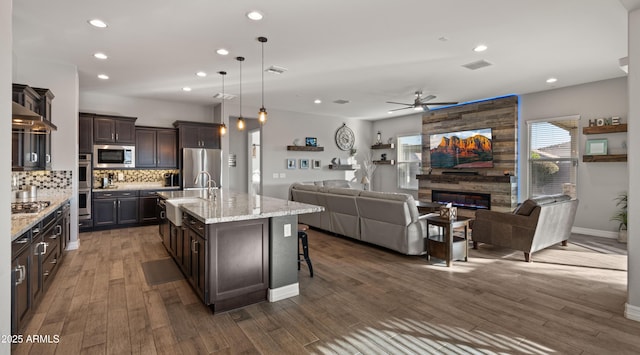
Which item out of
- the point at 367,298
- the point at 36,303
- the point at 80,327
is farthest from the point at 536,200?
the point at 36,303

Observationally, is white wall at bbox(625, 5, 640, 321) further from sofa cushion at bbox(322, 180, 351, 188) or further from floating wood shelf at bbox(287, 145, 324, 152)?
floating wood shelf at bbox(287, 145, 324, 152)

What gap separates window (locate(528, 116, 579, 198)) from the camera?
6199mm

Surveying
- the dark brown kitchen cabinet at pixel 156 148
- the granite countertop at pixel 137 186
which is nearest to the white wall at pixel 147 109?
the dark brown kitchen cabinet at pixel 156 148

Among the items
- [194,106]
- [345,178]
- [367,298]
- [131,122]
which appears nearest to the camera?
[367,298]

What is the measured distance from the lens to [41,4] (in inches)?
122

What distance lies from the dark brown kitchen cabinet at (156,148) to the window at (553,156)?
804 cm

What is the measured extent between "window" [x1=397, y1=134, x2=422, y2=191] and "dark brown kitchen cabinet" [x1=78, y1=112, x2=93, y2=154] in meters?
7.96

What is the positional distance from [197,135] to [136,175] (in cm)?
164

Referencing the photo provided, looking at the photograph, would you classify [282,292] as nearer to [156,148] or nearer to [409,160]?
[156,148]

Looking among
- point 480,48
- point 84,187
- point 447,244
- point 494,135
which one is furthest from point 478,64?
point 84,187

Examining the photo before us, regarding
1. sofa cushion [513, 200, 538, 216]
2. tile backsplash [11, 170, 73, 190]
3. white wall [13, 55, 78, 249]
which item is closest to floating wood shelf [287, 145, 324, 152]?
white wall [13, 55, 78, 249]

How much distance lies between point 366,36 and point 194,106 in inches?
217

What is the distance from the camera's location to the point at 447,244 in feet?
13.9

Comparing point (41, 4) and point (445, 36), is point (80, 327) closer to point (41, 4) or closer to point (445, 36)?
point (41, 4)
